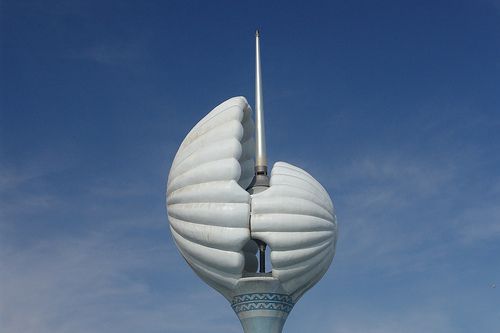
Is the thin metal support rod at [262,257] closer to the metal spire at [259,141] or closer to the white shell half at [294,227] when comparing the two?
the white shell half at [294,227]

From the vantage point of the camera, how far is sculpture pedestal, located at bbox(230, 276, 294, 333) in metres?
24.2

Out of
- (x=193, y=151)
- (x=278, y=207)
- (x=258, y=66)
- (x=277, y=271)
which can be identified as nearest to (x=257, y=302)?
(x=277, y=271)

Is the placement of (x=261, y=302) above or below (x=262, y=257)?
below

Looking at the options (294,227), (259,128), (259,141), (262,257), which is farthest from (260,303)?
(259,128)

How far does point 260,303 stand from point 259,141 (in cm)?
518

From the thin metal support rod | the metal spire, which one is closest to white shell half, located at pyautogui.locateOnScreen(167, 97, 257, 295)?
the thin metal support rod

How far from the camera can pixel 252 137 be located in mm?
27406

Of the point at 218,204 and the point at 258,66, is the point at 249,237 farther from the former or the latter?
the point at 258,66

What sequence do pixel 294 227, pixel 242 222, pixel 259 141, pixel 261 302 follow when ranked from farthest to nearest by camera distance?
pixel 259 141 → pixel 261 302 → pixel 294 227 → pixel 242 222

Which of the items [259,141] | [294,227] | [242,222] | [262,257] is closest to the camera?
[242,222]

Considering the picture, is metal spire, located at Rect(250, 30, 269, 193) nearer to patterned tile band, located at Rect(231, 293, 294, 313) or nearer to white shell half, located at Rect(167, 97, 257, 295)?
white shell half, located at Rect(167, 97, 257, 295)

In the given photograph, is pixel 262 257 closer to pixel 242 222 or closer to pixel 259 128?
pixel 242 222

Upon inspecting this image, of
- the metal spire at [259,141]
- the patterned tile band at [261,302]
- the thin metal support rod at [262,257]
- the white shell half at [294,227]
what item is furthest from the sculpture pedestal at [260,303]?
the metal spire at [259,141]

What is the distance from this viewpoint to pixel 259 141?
26.7m
